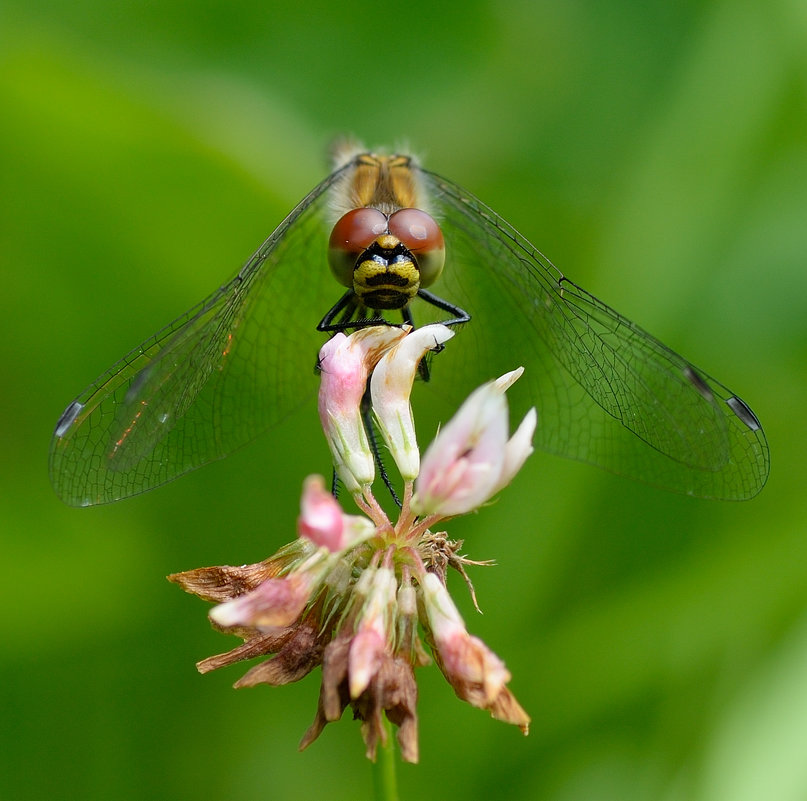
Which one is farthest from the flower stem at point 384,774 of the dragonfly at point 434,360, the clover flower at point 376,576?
the dragonfly at point 434,360

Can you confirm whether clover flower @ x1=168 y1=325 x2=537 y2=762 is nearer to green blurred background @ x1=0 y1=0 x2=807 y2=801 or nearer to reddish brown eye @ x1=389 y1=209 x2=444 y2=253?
reddish brown eye @ x1=389 y1=209 x2=444 y2=253

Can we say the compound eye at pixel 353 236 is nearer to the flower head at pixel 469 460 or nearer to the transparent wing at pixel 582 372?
the transparent wing at pixel 582 372

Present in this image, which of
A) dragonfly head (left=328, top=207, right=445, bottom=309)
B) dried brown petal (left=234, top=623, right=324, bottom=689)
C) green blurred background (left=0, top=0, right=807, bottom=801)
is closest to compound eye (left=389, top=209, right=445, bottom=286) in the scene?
dragonfly head (left=328, top=207, right=445, bottom=309)

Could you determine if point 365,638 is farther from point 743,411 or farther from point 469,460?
point 743,411

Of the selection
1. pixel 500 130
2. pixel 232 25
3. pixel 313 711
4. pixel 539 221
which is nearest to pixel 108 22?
pixel 232 25

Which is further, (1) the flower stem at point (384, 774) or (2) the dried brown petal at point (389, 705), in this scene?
(1) the flower stem at point (384, 774)

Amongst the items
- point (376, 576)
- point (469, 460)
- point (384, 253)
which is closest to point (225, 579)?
point (376, 576)
